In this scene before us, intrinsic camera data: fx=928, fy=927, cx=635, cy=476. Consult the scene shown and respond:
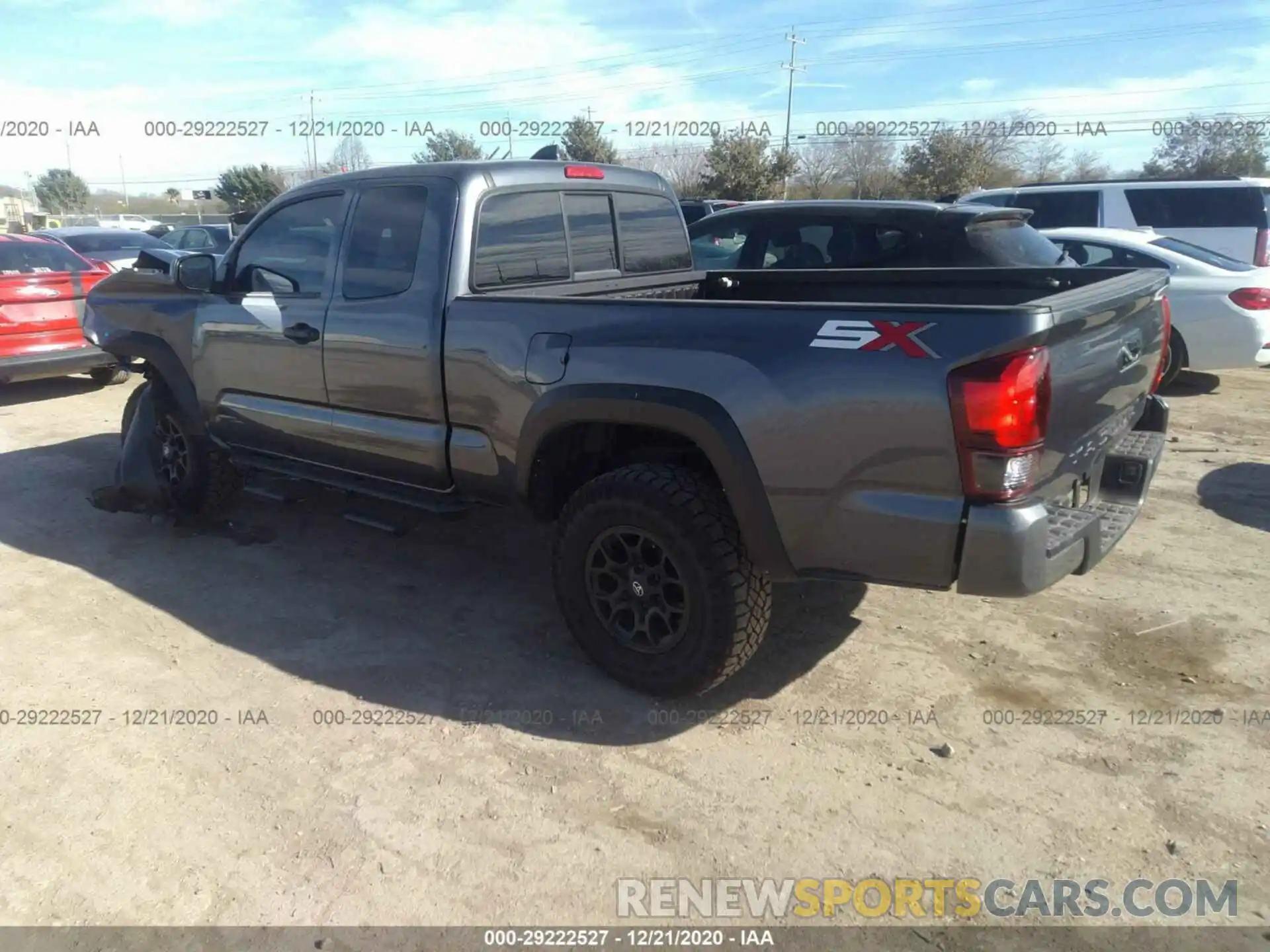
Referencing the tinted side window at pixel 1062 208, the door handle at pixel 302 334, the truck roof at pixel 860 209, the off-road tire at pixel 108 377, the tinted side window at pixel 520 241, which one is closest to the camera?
the tinted side window at pixel 520 241

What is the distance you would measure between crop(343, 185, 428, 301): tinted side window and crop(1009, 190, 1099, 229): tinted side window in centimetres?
970

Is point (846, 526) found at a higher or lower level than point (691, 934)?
higher

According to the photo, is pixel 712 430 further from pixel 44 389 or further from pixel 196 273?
pixel 44 389

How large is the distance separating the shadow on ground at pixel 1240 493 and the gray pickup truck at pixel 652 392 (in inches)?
79.1

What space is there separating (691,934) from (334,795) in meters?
1.27

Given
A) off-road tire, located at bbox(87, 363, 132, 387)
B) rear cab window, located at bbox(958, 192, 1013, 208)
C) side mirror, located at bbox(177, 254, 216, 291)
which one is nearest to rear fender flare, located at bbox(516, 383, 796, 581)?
side mirror, located at bbox(177, 254, 216, 291)

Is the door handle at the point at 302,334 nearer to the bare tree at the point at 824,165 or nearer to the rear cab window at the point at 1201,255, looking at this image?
the rear cab window at the point at 1201,255

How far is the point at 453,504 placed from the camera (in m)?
4.11

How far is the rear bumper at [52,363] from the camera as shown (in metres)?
8.28

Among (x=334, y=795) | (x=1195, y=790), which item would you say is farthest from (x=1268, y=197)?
(x=334, y=795)

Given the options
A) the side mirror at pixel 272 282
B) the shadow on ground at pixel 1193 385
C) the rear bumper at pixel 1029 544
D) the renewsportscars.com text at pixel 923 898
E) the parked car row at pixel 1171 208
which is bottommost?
the renewsportscars.com text at pixel 923 898

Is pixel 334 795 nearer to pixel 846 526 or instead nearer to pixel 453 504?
pixel 453 504

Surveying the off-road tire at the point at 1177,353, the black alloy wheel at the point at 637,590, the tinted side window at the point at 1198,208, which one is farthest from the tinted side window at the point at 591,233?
the tinted side window at the point at 1198,208

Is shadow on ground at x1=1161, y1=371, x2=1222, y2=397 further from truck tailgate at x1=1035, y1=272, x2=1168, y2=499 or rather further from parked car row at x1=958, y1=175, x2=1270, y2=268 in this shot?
truck tailgate at x1=1035, y1=272, x2=1168, y2=499
